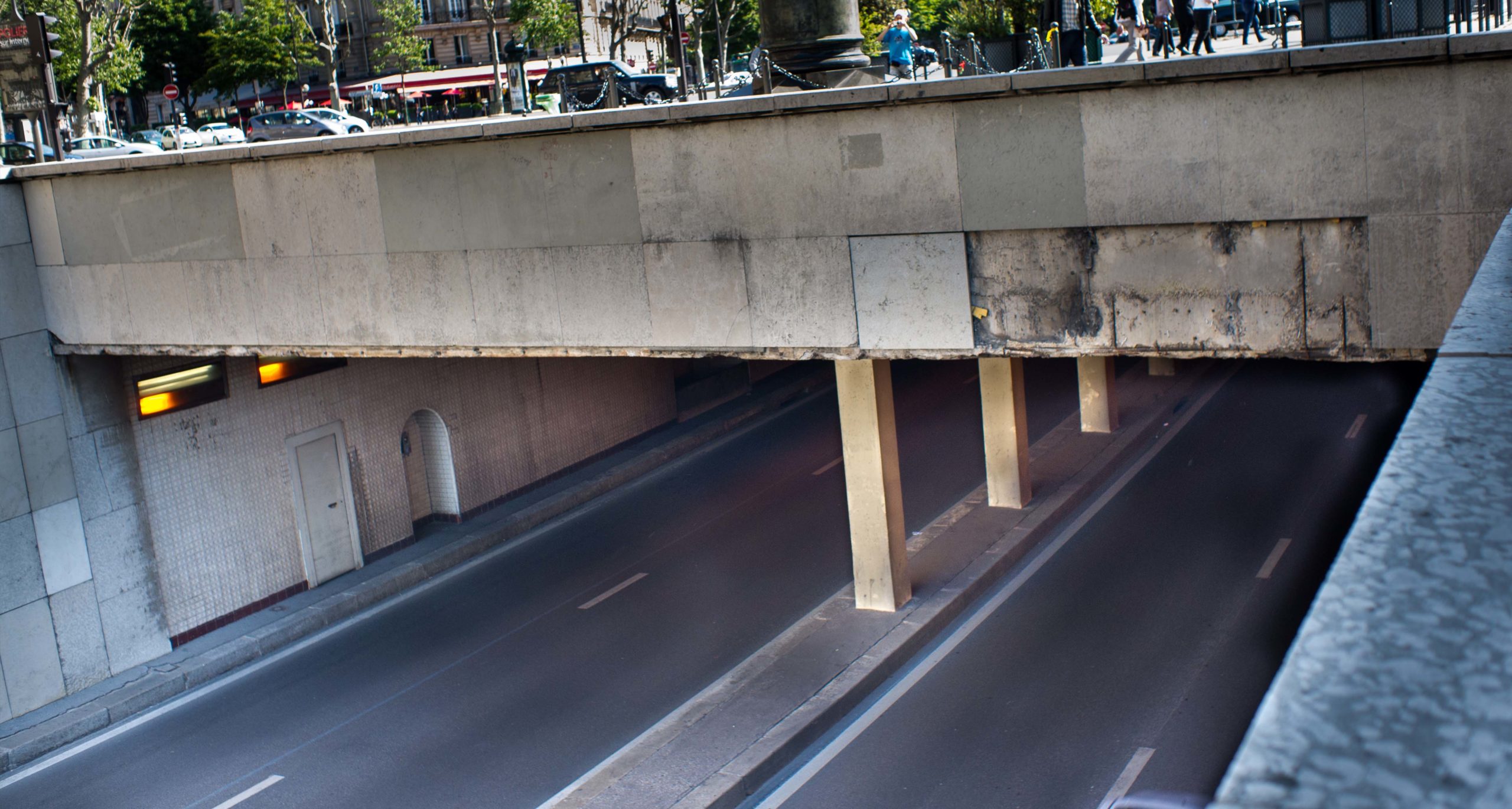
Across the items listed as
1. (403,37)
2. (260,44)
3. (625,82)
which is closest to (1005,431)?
(625,82)

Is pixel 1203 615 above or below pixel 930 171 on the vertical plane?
below

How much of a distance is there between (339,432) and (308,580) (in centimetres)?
239

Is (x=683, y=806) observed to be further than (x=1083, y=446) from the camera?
No

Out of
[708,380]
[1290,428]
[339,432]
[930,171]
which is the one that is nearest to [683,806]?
[930,171]

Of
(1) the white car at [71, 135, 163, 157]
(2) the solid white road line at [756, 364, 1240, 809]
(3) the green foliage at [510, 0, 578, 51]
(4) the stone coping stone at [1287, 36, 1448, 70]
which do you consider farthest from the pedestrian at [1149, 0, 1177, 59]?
(3) the green foliage at [510, 0, 578, 51]

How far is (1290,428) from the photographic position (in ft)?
77.2

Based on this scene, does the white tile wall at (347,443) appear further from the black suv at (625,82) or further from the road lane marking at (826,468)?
the black suv at (625,82)

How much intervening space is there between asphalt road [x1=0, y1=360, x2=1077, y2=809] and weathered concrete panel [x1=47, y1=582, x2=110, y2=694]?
1.40 metres

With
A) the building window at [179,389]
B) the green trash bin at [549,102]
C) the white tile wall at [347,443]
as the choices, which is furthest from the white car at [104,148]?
the building window at [179,389]

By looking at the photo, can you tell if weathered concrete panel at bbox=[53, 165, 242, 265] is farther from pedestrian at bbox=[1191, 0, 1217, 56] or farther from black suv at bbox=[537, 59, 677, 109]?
black suv at bbox=[537, 59, 677, 109]

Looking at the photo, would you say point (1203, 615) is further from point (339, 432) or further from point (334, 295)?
point (339, 432)

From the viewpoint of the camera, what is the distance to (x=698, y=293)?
1260cm

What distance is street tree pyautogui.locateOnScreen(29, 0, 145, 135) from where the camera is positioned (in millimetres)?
45688

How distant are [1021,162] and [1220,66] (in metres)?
1.85
